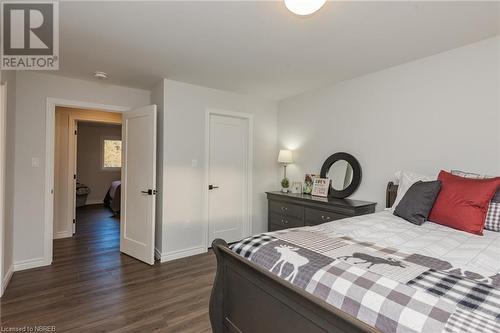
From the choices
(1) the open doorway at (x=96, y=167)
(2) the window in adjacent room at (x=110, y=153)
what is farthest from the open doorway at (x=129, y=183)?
(2) the window in adjacent room at (x=110, y=153)

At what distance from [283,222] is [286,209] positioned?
8.1 inches

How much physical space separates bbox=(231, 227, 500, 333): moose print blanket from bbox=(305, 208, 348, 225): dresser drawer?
4.79 ft

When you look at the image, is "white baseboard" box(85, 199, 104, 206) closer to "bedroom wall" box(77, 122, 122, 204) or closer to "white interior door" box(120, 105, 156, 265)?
"bedroom wall" box(77, 122, 122, 204)

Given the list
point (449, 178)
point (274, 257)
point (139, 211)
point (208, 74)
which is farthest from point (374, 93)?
point (139, 211)

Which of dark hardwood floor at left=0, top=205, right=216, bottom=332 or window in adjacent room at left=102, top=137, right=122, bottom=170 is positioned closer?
dark hardwood floor at left=0, top=205, right=216, bottom=332

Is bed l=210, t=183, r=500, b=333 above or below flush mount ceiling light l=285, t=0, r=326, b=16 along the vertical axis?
below

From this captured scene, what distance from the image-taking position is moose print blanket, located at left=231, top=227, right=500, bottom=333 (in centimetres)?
78

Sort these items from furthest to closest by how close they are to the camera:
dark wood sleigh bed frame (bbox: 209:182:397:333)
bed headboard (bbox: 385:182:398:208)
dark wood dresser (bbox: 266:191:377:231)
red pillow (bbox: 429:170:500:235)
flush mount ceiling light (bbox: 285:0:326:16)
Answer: dark wood dresser (bbox: 266:191:377:231), bed headboard (bbox: 385:182:398:208), red pillow (bbox: 429:170:500:235), flush mount ceiling light (bbox: 285:0:326:16), dark wood sleigh bed frame (bbox: 209:182:397:333)

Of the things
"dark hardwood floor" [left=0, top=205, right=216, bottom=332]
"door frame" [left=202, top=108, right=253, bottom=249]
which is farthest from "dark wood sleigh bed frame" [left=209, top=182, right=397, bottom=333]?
"door frame" [left=202, top=108, right=253, bottom=249]

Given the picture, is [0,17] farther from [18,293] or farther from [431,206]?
[431,206]

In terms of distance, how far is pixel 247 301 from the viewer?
4.55 ft

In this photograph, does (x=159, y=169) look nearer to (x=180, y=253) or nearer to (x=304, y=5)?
(x=180, y=253)

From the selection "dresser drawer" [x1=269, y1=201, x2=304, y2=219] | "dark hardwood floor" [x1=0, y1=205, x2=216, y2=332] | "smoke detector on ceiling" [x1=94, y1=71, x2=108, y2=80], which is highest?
"smoke detector on ceiling" [x1=94, y1=71, x2=108, y2=80]

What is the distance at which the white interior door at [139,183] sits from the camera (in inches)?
126
